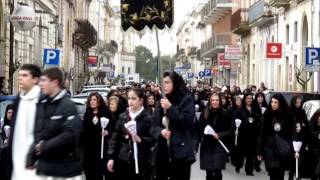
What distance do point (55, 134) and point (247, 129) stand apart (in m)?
9.74

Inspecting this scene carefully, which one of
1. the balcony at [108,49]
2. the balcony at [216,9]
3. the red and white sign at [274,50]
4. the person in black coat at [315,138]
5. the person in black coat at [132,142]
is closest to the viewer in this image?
the person in black coat at [132,142]

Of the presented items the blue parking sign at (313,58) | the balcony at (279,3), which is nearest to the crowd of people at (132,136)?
the blue parking sign at (313,58)

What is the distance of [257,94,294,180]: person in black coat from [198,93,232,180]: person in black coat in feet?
1.89

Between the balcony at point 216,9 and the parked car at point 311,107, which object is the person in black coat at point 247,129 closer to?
the parked car at point 311,107

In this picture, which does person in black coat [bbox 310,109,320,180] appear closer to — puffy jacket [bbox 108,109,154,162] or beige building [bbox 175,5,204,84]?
puffy jacket [bbox 108,109,154,162]

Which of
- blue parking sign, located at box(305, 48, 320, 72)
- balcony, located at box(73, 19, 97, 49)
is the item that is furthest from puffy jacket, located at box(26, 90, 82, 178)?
balcony, located at box(73, 19, 97, 49)

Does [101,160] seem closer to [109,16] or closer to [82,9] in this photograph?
[82,9]

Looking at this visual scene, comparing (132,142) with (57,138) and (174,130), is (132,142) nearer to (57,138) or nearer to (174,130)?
(174,130)

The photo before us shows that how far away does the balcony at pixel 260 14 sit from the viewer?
45772 millimetres

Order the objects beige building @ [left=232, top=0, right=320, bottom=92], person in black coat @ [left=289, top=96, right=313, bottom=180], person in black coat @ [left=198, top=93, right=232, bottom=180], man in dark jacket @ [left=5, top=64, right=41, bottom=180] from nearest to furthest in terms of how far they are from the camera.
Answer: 1. man in dark jacket @ [left=5, top=64, right=41, bottom=180]
2. person in black coat @ [left=198, top=93, right=232, bottom=180]
3. person in black coat @ [left=289, top=96, right=313, bottom=180]
4. beige building @ [left=232, top=0, right=320, bottom=92]

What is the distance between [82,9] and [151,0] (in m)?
64.0

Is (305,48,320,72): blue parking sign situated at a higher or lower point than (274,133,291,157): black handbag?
higher

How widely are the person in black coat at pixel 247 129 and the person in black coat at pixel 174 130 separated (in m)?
6.91

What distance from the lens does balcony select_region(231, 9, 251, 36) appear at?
55225 millimetres
